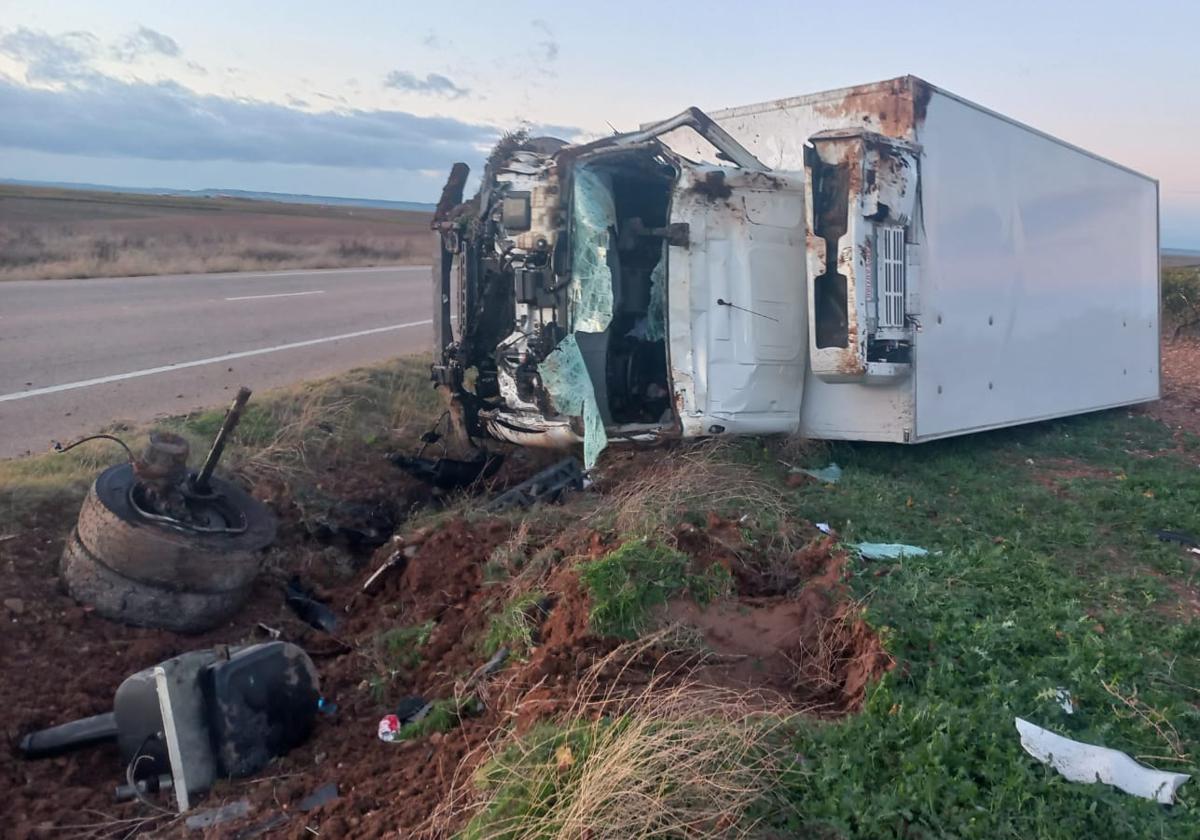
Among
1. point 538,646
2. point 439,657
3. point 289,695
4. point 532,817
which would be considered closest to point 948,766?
point 532,817

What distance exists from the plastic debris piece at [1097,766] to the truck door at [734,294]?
329cm

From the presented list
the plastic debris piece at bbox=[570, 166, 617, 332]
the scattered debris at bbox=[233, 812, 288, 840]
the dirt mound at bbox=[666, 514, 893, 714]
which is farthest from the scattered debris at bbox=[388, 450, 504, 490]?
the scattered debris at bbox=[233, 812, 288, 840]

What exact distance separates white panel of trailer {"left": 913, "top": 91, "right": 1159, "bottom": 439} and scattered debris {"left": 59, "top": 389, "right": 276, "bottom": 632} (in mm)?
4292

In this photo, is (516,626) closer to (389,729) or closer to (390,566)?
(389,729)

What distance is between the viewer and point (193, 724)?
3580 millimetres

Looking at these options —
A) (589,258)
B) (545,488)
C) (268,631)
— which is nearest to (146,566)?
Result: (268,631)

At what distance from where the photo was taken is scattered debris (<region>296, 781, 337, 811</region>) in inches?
129

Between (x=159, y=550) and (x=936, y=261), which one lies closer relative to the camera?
(x=159, y=550)

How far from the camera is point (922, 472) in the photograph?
677 centimetres

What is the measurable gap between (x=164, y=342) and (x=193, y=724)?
7232mm

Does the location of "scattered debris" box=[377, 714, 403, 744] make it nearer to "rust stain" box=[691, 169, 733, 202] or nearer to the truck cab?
the truck cab

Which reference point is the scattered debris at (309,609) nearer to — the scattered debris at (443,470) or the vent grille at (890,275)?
the scattered debris at (443,470)

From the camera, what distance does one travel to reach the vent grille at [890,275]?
19.9 ft

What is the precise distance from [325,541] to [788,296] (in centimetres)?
322
